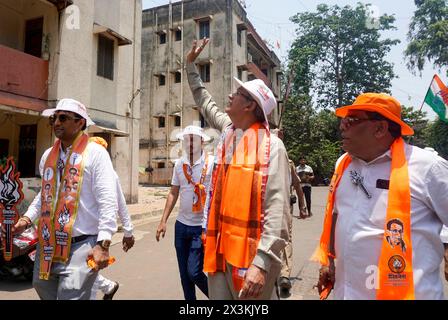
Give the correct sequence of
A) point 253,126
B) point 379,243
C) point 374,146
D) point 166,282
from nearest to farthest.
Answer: point 379,243 → point 374,146 → point 253,126 → point 166,282

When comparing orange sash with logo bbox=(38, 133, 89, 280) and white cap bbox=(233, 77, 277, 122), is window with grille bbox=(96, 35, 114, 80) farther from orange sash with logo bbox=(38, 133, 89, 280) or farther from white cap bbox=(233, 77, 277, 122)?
white cap bbox=(233, 77, 277, 122)

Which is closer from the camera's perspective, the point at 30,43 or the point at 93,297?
the point at 93,297

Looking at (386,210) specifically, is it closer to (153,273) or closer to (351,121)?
(351,121)

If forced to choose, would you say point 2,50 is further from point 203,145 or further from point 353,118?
point 353,118

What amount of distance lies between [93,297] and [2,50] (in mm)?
8470

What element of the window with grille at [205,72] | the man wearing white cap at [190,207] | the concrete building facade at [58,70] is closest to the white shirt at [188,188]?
the man wearing white cap at [190,207]

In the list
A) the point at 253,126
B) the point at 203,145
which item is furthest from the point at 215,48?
the point at 253,126

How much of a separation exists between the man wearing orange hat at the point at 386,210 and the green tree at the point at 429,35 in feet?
91.1

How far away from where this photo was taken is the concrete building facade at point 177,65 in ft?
73.1

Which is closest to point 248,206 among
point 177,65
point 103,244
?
point 103,244

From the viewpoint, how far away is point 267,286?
217 centimetres

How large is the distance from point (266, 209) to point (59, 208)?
147 cm

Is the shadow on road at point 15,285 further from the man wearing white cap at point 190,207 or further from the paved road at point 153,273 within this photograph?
the man wearing white cap at point 190,207

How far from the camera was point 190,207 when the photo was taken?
12.2 ft
